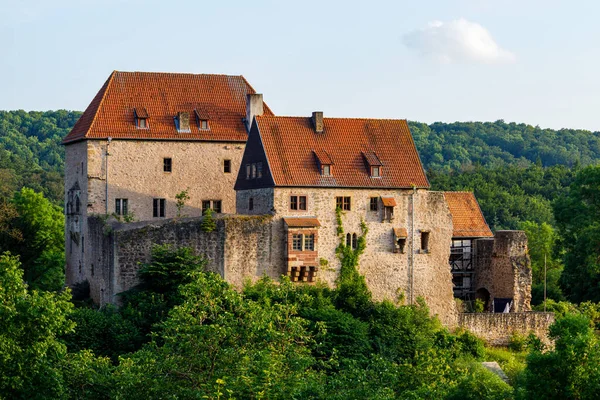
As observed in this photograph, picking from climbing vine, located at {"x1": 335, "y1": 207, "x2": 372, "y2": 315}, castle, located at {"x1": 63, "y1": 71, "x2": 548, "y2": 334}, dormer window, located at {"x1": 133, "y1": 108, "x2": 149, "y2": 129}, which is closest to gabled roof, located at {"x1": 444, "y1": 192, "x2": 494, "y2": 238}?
castle, located at {"x1": 63, "y1": 71, "x2": 548, "y2": 334}

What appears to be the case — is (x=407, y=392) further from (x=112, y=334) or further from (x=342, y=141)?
(x=342, y=141)

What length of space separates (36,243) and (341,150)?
84.6ft

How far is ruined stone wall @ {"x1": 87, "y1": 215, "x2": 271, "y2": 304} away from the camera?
52.8 meters

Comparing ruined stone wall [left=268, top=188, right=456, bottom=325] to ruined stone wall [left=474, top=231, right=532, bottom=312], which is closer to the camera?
ruined stone wall [left=268, top=188, right=456, bottom=325]

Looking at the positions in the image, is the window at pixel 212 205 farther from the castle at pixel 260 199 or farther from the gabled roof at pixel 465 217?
the gabled roof at pixel 465 217

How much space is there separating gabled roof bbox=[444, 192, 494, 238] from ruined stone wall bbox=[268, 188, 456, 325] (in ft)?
16.1

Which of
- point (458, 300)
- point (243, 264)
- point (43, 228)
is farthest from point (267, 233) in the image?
Answer: point (43, 228)

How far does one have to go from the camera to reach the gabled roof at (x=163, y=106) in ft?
195

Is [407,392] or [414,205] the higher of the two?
[414,205]

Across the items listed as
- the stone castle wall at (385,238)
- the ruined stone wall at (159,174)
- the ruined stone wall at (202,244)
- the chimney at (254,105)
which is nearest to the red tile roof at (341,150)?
the stone castle wall at (385,238)

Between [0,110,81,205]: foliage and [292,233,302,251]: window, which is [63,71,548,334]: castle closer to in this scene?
[292,233,302,251]: window

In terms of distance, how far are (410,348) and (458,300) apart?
276 inches

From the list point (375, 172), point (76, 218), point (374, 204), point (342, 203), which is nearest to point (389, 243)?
point (374, 204)

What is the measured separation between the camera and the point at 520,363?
55031mm
